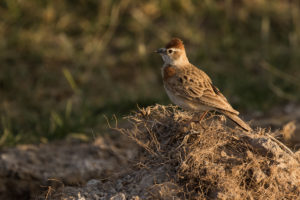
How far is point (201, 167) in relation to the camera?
4273 millimetres

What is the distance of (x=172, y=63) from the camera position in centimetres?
610

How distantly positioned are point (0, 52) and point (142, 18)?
2.93 metres

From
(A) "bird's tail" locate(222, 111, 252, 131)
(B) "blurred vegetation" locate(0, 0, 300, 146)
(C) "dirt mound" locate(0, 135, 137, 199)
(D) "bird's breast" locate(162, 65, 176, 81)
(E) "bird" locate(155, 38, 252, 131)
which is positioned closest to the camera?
(A) "bird's tail" locate(222, 111, 252, 131)

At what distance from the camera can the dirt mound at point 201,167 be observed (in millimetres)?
4242

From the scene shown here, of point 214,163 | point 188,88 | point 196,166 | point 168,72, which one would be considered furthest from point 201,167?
point 168,72

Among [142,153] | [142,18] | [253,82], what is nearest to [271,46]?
[253,82]

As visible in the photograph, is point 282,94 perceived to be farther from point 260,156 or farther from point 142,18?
point 260,156

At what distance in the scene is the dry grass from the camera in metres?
4.23

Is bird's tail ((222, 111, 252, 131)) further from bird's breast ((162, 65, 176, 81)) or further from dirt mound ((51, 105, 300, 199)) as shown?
bird's breast ((162, 65, 176, 81))

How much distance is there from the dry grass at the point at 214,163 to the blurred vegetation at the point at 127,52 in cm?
307

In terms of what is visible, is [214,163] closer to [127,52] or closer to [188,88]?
[188,88]

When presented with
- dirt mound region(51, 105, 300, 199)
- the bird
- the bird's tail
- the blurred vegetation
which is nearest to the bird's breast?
the bird

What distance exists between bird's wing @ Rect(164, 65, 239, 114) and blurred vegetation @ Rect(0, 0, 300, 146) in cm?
210

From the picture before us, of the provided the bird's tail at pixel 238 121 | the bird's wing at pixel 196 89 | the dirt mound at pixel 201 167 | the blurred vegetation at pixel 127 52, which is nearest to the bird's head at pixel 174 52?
the bird's wing at pixel 196 89
